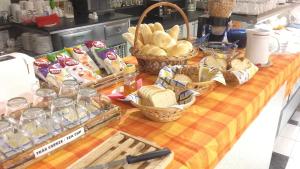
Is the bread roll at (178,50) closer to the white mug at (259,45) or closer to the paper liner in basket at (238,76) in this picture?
the paper liner in basket at (238,76)

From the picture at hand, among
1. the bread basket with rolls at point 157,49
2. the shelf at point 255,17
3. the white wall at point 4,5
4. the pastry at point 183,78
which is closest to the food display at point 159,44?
the bread basket with rolls at point 157,49

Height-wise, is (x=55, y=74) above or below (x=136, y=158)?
above

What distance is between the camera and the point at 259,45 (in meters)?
1.38

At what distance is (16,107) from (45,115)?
0.08 metres

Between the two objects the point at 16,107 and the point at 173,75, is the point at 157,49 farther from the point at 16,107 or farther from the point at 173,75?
the point at 16,107

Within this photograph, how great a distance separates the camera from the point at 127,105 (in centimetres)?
103

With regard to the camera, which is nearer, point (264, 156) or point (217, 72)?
point (217, 72)

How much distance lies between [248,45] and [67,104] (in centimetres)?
99

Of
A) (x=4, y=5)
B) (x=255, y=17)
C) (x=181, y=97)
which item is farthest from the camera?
(x=4, y=5)

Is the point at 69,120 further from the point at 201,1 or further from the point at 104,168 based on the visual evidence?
the point at 201,1

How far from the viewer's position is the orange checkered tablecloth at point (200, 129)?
0.77 meters

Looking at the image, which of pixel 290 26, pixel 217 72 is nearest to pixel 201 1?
pixel 290 26

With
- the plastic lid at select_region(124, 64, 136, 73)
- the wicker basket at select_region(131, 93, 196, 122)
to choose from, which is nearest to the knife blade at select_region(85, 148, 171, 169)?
the wicker basket at select_region(131, 93, 196, 122)

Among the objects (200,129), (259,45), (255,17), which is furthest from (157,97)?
(255,17)
